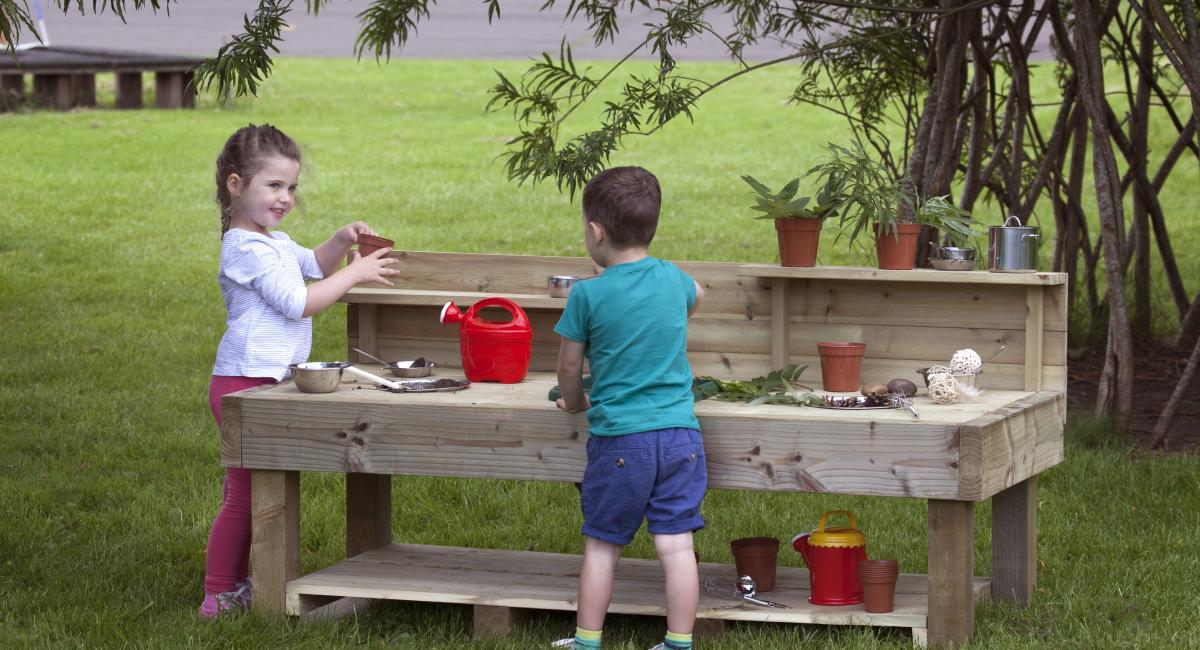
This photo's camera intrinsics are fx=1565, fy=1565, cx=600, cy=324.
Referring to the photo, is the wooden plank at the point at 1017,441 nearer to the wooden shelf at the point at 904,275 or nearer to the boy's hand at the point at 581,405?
the wooden shelf at the point at 904,275

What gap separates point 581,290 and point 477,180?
933cm

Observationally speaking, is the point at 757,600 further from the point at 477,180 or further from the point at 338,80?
the point at 338,80

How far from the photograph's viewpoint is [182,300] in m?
8.69

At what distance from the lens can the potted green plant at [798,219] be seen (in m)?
3.95

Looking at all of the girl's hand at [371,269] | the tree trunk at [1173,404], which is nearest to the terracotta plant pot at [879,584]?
the girl's hand at [371,269]

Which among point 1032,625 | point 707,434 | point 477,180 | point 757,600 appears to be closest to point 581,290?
point 707,434

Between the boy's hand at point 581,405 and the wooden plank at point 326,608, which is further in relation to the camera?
the wooden plank at point 326,608

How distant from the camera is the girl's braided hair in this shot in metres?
3.93

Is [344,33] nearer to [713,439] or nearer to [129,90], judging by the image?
[129,90]

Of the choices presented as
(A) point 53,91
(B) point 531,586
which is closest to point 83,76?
(A) point 53,91

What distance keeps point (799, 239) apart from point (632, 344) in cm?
73

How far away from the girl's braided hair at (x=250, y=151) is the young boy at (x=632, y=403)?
927mm

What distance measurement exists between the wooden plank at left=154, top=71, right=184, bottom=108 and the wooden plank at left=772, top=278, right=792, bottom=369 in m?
12.7

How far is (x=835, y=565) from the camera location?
12.2ft
